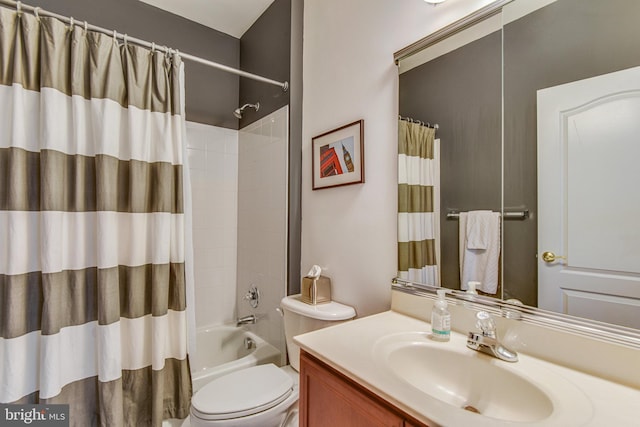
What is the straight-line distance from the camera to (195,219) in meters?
2.20

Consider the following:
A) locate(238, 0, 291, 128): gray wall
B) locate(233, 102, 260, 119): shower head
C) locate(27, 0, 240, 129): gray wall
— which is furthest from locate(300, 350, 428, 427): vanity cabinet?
locate(27, 0, 240, 129): gray wall

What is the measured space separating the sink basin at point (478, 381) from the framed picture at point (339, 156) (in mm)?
761

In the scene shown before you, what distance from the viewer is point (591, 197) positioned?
2.43ft

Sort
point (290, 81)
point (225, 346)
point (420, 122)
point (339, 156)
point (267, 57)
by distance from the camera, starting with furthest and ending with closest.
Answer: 1. point (225, 346)
2. point (267, 57)
3. point (290, 81)
4. point (339, 156)
5. point (420, 122)

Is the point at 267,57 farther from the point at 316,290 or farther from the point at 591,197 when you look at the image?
the point at 591,197

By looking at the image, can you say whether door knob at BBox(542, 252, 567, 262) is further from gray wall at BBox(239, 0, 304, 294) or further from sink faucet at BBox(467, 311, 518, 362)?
gray wall at BBox(239, 0, 304, 294)

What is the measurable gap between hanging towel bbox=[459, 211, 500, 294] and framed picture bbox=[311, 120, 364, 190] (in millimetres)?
531

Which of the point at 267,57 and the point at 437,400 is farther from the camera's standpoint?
the point at 267,57

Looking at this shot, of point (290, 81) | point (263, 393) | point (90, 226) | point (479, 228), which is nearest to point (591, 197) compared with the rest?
point (479, 228)

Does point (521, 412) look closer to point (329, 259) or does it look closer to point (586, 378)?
point (586, 378)

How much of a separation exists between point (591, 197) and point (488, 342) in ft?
1.54

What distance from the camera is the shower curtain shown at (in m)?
1.11

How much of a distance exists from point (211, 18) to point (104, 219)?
1.74 meters

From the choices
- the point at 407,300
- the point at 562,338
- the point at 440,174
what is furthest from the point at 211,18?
the point at 562,338
